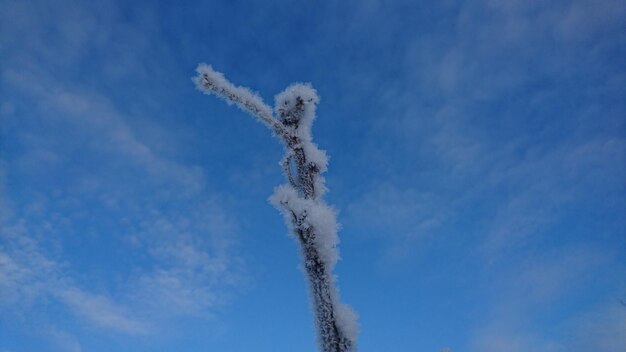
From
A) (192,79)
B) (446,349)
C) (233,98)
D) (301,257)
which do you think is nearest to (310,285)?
(301,257)

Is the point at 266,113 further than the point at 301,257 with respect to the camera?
Yes

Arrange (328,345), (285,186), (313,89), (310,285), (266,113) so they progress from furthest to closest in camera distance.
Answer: (313,89) → (266,113) → (285,186) → (310,285) → (328,345)

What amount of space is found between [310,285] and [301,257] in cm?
29

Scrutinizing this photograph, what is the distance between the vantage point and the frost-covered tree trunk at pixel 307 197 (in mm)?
3471

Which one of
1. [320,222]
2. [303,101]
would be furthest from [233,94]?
[320,222]

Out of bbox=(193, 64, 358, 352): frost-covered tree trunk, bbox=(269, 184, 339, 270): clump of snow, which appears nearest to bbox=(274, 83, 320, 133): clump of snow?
bbox=(193, 64, 358, 352): frost-covered tree trunk

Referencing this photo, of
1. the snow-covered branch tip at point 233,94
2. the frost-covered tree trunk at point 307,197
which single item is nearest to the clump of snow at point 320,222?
the frost-covered tree trunk at point 307,197

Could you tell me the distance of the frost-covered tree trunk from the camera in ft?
Answer: 11.4

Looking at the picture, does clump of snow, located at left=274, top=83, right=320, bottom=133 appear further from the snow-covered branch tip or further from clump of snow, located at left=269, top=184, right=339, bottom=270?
clump of snow, located at left=269, top=184, right=339, bottom=270

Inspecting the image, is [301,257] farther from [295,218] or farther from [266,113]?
[266,113]

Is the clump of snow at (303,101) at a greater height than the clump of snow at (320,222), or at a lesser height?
greater

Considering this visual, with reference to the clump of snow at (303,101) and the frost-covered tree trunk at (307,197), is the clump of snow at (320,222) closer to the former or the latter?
the frost-covered tree trunk at (307,197)

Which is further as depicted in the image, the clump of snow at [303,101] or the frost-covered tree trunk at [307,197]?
the clump of snow at [303,101]

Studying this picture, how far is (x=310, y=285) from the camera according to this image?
3678mm
